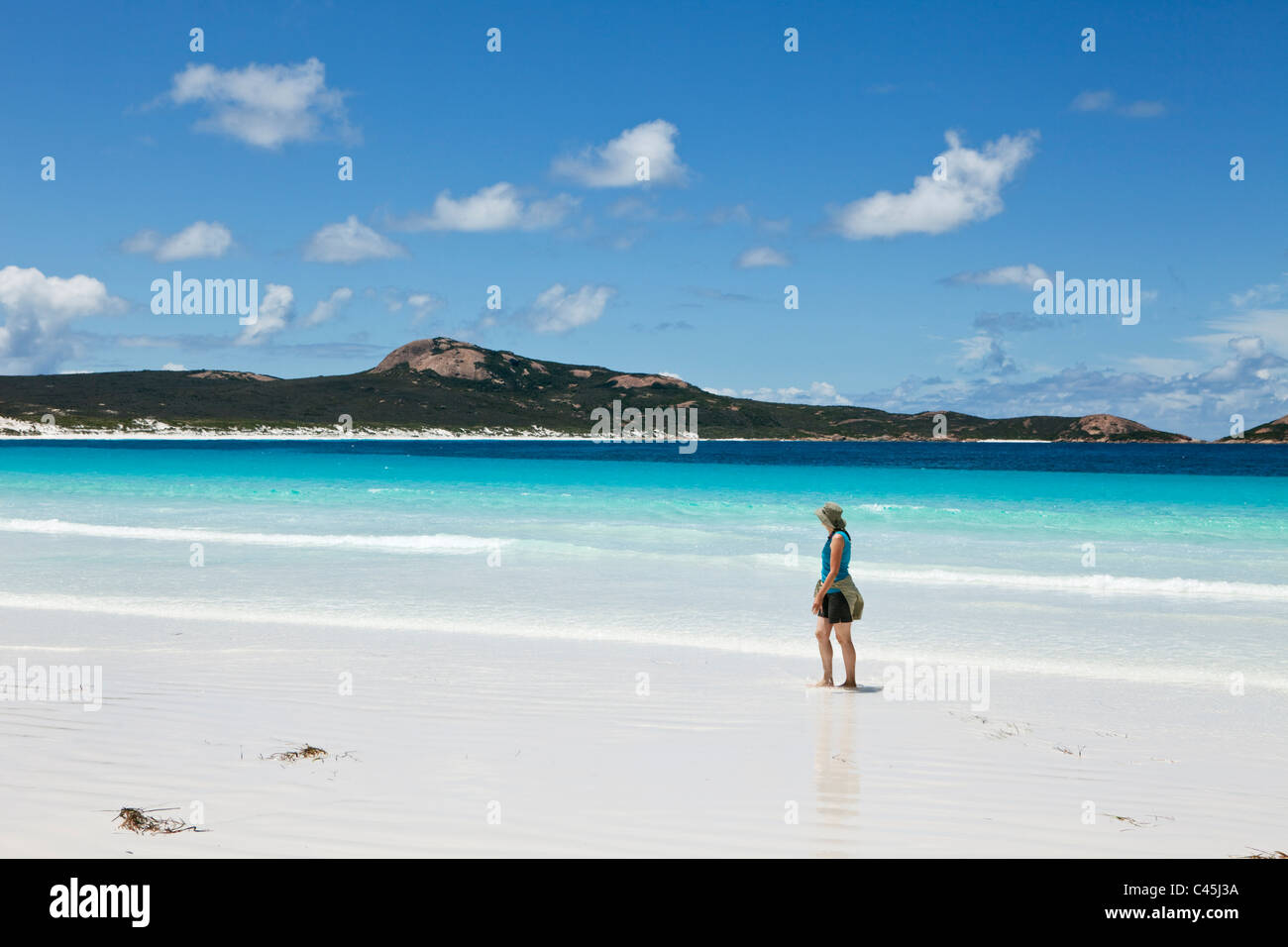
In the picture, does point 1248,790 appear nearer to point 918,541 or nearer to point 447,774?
point 447,774

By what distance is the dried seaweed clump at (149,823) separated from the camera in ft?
15.9

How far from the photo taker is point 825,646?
9.07 m

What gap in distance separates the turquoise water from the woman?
6.52 feet

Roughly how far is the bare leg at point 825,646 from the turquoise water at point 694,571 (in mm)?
1972

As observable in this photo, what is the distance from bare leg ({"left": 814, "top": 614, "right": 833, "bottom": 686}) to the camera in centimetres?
895

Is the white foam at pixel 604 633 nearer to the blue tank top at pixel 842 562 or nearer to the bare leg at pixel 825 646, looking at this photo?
the bare leg at pixel 825 646

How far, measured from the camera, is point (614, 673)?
9.35 meters

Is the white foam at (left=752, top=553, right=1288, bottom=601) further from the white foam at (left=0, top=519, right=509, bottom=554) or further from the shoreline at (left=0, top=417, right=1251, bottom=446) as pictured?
the shoreline at (left=0, top=417, right=1251, bottom=446)

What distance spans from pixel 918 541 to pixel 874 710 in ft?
52.9

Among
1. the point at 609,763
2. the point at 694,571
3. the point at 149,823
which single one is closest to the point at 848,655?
the point at 609,763

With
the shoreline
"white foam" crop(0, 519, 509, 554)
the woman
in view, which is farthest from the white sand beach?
the shoreline

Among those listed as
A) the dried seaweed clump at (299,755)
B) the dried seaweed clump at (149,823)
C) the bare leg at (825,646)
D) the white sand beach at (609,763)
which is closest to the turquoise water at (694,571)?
the bare leg at (825,646)

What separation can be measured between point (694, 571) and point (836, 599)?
877 centimetres
